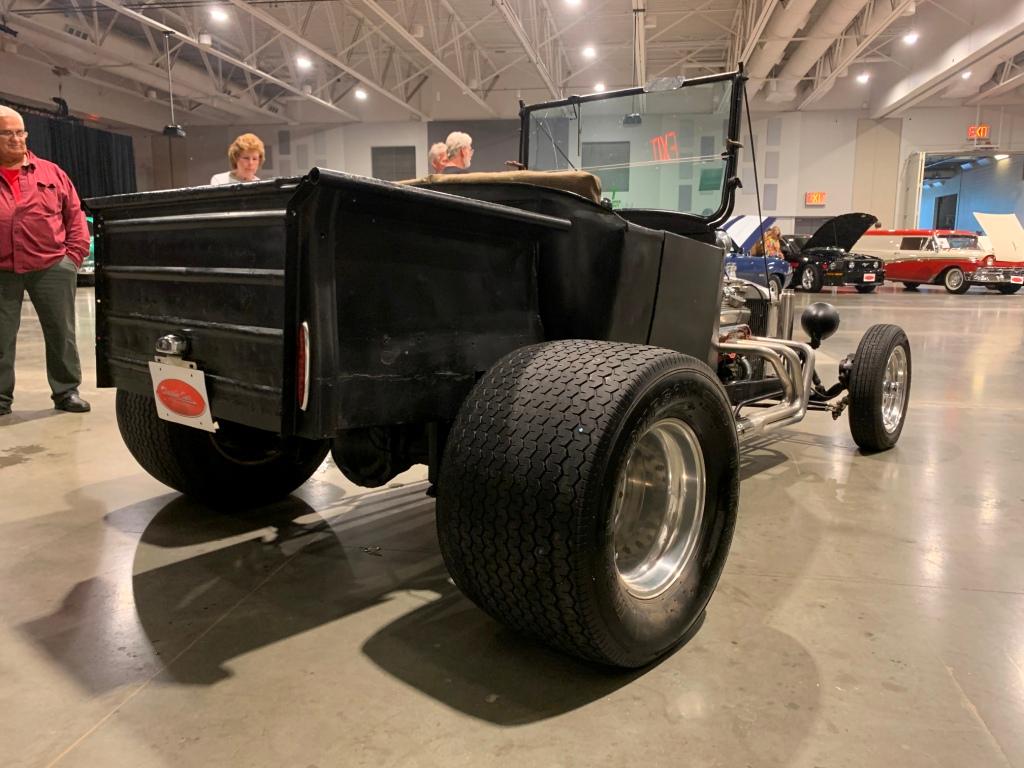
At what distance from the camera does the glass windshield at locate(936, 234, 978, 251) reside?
56.2 feet

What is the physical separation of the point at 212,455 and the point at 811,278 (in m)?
16.2

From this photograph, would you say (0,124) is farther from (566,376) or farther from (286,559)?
(566,376)

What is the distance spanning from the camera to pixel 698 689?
1.68 m

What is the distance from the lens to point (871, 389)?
12.1 ft

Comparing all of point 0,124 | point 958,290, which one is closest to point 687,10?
point 958,290

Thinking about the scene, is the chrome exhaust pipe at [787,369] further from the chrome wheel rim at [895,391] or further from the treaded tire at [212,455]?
the treaded tire at [212,455]

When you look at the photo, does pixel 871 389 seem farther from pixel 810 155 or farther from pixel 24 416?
pixel 810 155

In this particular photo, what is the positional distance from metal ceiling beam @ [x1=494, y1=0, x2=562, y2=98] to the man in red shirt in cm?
873

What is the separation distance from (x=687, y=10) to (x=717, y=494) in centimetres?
1582

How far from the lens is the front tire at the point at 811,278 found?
1644cm

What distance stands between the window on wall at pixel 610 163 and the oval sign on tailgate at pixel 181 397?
2322mm

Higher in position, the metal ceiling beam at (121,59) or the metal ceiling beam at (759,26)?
the metal ceiling beam at (121,59)

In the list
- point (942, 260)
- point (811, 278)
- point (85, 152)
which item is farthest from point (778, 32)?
point (85, 152)

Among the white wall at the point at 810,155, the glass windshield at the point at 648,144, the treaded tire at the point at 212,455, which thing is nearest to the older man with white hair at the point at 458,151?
the glass windshield at the point at 648,144
